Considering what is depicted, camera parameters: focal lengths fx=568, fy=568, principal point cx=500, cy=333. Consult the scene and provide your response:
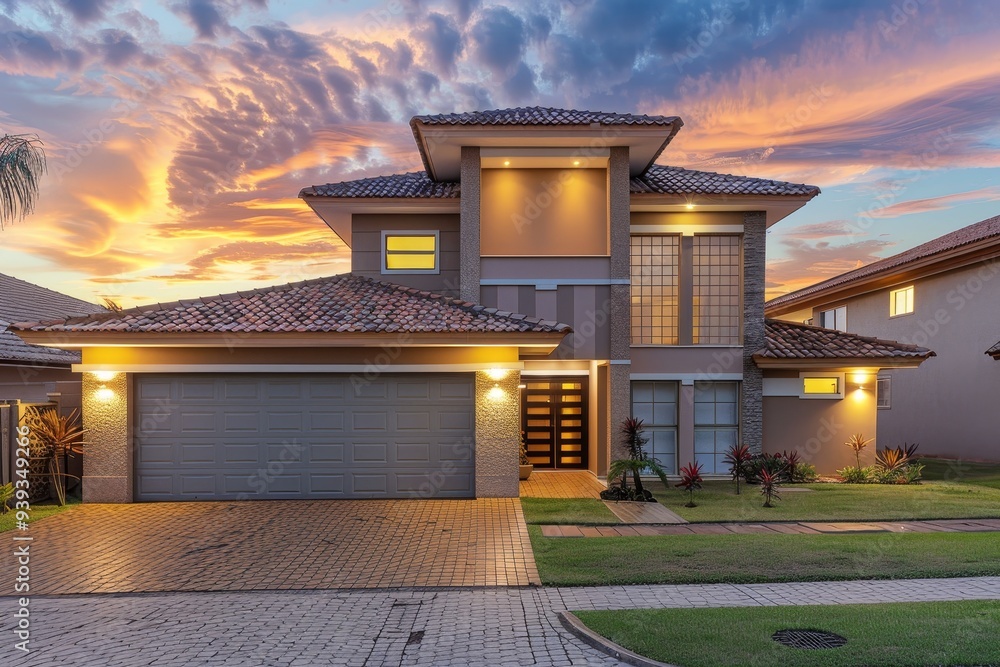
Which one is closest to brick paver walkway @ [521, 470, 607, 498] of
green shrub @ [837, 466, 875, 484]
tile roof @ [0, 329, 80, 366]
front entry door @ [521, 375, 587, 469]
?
front entry door @ [521, 375, 587, 469]

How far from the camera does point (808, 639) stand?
17.4 feet

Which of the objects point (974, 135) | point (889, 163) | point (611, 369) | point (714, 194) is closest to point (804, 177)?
point (889, 163)

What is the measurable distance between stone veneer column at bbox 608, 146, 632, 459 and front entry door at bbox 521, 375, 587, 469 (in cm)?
A: 233

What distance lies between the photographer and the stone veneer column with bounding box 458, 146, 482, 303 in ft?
44.7

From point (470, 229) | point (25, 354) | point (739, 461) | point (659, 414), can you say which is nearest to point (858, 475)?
point (739, 461)

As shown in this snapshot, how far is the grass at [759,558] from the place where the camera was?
7.20 m

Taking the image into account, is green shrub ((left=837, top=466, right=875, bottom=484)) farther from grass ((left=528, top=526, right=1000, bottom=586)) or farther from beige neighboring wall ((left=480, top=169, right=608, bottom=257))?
beige neighboring wall ((left=480, top=169, right=608, bottom=257))

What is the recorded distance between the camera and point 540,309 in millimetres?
13719

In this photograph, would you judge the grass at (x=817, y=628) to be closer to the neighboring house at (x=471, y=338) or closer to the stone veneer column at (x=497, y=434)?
the stone veneer column at (x=497, y=434)

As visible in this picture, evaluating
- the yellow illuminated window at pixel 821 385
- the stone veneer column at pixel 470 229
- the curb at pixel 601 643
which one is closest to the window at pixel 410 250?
the stone veneer column at pixel 470 229

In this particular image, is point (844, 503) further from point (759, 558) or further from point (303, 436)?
point (303, 436)

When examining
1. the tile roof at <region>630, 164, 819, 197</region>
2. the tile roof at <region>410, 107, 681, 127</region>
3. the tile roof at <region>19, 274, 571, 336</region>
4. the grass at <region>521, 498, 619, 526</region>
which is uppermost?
the tile roof at <region>410, 107, 681, 127</region>

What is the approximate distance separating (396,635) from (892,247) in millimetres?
25884

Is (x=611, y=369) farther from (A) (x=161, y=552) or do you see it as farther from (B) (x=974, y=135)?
(B) (x=974, y=135)
